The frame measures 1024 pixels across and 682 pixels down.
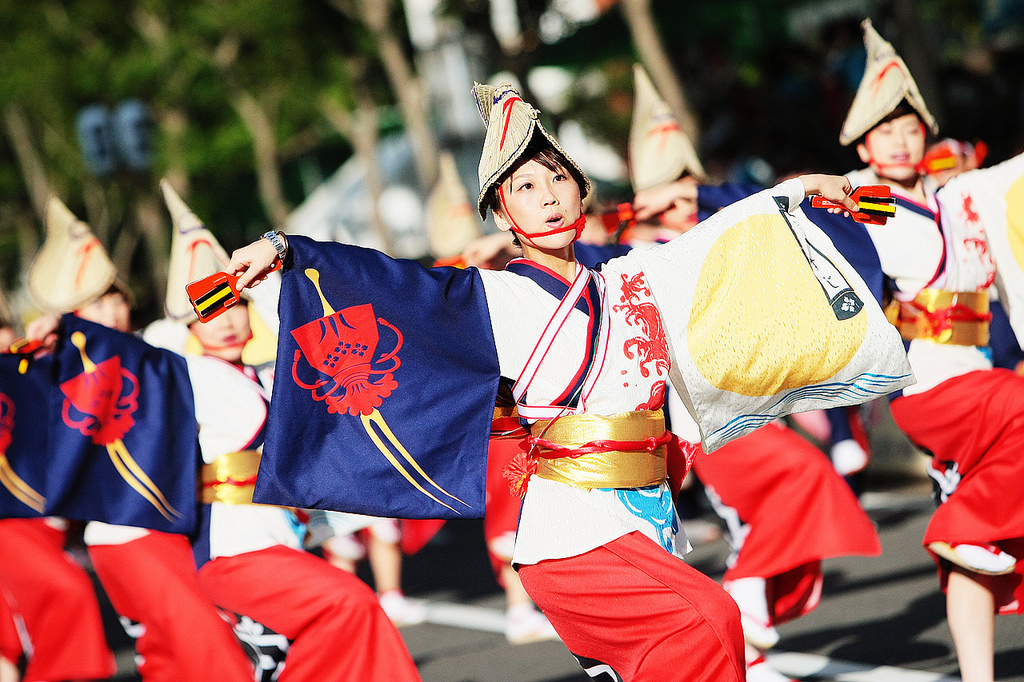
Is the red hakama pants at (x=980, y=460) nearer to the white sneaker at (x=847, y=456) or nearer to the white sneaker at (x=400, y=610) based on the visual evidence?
the white sneaker at (x=847, y=456)

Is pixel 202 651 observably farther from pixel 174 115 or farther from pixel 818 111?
pixel 174 115

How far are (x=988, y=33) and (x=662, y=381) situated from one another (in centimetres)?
809

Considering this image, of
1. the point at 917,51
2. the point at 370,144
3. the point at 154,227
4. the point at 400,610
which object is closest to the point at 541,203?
the point at 400,610

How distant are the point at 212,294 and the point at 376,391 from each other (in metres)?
0.50

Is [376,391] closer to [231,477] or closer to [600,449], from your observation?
[600,449]

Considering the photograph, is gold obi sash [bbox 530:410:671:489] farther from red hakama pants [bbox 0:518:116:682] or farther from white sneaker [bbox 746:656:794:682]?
red hakama pants [bbox 0:518:116:682]

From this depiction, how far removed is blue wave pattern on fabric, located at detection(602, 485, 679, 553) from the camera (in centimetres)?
273

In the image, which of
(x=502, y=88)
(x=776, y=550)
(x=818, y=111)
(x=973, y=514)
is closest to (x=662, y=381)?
(x=502, y=88)

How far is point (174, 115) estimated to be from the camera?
25.1 metres

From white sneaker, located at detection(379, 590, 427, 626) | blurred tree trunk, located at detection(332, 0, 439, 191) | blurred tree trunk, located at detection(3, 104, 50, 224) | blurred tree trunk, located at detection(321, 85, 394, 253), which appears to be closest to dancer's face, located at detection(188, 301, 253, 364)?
white sneaker, located at detection(379, 590, 427, 626)

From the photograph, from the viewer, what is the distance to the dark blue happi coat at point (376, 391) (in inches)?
113

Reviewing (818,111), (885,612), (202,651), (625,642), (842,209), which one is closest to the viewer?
(625,642)

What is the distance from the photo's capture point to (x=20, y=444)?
4496 millimetres

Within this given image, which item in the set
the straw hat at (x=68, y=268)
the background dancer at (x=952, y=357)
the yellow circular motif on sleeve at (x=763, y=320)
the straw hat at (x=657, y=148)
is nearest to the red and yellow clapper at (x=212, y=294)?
the yellow circular motif on sleeve at (x=763, y=320)
